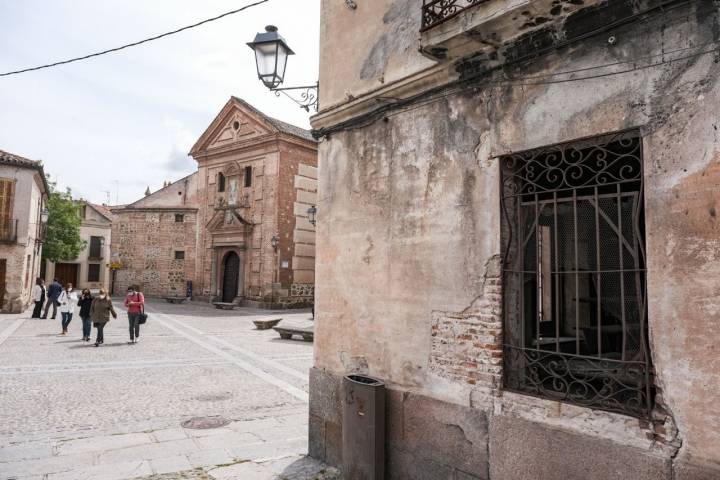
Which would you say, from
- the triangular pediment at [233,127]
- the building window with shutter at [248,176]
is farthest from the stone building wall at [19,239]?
the building window with shutter at [248,176]

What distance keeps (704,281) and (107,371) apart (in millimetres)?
9340

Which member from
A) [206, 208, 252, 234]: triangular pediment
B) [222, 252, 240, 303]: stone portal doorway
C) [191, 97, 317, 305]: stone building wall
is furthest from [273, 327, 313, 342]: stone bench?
[222, 252, 240, 303]: stone portal doorway

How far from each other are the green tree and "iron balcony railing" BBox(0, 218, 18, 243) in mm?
16983

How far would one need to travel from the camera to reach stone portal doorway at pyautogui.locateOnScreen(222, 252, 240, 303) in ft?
86.6

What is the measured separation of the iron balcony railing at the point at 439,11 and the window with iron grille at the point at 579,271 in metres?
1.14

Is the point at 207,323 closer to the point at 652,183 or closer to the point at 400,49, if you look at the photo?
the point at 400,49

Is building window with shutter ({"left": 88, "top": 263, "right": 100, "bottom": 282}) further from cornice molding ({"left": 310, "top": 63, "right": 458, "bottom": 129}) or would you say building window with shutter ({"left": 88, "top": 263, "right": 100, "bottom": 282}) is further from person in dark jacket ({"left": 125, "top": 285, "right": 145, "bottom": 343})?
cornice molding ({"left": 310, "top": 63, "right": 458, "bottom": 129})

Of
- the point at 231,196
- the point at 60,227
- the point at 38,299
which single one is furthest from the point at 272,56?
the point at 60,227

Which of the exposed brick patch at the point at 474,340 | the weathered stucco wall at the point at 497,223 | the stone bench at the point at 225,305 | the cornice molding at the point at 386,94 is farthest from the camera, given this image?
the stone bench at the point at 225,305

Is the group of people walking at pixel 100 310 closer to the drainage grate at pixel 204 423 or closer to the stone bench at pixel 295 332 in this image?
the stone bench at pixel 295 332

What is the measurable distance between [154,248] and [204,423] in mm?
28674

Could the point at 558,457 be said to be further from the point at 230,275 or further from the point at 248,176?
the point at 230,275

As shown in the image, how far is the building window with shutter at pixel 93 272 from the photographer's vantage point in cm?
4550

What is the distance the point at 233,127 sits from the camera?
2723 cm
